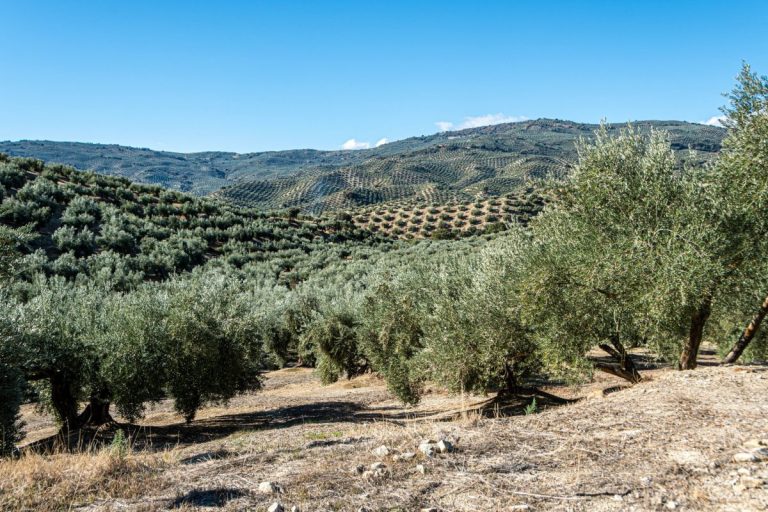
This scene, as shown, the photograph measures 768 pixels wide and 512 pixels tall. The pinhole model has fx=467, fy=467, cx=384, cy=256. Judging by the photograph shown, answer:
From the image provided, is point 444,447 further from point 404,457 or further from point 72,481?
point 72,481

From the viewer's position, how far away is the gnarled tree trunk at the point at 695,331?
12.2 meters

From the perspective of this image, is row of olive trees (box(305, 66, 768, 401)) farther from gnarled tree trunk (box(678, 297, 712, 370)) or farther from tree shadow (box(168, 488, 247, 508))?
tree shadow (box(168, 488, 247, 508))

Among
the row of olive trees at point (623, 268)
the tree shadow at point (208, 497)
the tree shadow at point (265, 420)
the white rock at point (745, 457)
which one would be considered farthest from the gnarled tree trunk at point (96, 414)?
the white rock at point (745, 457)

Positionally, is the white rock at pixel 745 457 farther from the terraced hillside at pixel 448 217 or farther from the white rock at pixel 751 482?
the terraced hillside at pixel 448 217

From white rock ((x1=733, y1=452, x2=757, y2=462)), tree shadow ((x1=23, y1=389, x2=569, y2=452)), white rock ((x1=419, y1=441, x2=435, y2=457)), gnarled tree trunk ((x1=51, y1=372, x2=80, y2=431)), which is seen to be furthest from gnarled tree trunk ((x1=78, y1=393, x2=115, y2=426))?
white rock ((x1=733, y1=452, x2=757, y2=462))

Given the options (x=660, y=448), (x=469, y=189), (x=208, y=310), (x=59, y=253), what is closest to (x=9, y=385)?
(x=208, y=310)

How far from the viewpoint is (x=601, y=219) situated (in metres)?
12.4

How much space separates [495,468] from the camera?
6684 mm

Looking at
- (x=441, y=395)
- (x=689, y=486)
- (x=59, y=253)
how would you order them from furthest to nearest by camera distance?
(x=59, y=253)
(x=441, y=395)
(x=689, y=486)

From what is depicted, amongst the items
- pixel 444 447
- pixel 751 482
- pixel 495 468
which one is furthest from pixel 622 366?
pixel 495 468

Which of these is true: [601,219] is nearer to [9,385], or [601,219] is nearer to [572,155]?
[9,385]

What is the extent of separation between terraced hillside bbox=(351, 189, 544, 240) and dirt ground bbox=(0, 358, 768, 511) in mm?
62478

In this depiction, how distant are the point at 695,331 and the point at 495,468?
9.24 m

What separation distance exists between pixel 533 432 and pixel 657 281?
18.1ft
